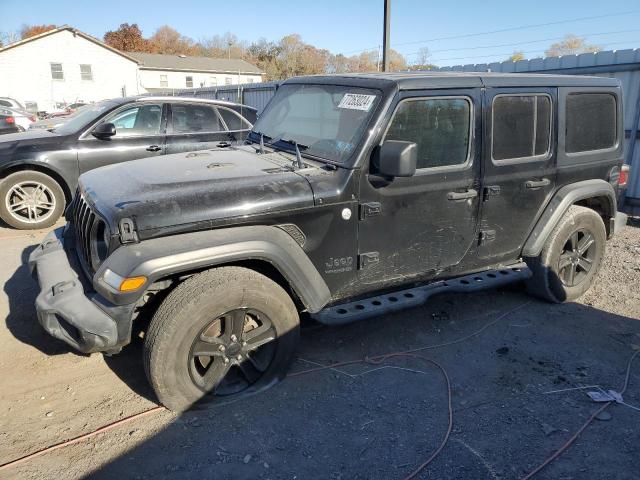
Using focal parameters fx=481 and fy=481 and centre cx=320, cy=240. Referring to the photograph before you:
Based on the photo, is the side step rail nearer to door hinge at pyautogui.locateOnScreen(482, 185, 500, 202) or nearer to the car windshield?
door hinge at pyautogui.locateOnScreen(482, 185, 500, 202)

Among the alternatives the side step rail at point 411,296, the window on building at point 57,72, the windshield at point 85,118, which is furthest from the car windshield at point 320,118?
the window on building at point 57,72

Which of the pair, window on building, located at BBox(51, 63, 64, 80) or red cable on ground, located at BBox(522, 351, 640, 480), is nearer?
red cable on ground, located at BBox(522, 351, 640, 480)

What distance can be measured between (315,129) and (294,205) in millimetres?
898

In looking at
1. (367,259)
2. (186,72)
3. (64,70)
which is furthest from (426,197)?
(186,72)

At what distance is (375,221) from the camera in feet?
10.7

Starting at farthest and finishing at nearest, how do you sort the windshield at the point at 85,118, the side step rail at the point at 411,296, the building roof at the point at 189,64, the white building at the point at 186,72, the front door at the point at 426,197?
the building roof at the point at 189,64, the white building at the point at 186,72, the windshield at the point at 85,118, the front door at the point at 426,197, the side step rail at the point at 411,296

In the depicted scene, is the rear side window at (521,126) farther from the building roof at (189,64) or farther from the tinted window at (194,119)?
the building roof at (189,64)

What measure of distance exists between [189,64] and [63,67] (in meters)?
13.1

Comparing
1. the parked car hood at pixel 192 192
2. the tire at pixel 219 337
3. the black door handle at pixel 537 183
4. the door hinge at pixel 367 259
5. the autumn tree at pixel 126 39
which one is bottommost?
the tire at pixel 219 337

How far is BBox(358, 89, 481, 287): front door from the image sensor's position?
3268 mm

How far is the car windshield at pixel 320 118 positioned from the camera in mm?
3262

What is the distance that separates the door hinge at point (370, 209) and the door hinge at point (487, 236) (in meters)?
1.05

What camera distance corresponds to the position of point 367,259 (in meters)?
3.31

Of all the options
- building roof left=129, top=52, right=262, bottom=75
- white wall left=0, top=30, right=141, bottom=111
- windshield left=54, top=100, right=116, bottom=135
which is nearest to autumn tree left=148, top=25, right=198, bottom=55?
building roof left=129, top=52, right=262, bottom=75
